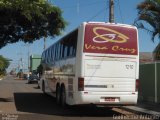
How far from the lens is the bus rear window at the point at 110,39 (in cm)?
1705

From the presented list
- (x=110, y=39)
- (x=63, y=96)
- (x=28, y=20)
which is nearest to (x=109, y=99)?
(x=110, y=39)

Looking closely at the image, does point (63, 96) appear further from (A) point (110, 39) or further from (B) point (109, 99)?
(A) point (110, 39)

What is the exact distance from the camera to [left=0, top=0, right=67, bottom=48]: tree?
69.4 ft

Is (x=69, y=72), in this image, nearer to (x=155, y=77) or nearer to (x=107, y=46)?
(x=107, y=46)

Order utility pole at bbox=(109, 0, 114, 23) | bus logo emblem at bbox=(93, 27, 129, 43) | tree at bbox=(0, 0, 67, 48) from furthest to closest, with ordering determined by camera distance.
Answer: utility pole at bbox=(109, 0, 114, 23)
tree at bbox=(0, 0, 67, 48)
bus logo emblem at bbox=(93, 27, 129, 43)

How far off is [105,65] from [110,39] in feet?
3.43

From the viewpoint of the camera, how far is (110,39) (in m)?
17.2

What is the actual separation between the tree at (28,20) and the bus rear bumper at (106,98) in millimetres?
6140

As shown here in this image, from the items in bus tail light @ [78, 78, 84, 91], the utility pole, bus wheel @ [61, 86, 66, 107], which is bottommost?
bus wheel @ [61, 86, 66, 107]

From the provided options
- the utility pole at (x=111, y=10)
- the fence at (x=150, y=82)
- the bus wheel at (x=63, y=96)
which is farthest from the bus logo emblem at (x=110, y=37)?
the utility pole at (x=111, y=10)

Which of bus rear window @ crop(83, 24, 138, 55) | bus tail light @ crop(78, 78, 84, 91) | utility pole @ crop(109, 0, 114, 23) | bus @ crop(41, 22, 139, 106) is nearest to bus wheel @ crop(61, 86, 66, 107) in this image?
bus @ crop(41, 22, 139, 106)

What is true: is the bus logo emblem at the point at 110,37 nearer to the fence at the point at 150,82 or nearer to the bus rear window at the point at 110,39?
the bus rear window at the point at 110,39

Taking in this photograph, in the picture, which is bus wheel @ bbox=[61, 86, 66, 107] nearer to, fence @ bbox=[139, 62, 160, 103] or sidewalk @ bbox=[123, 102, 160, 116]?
sidewalk @ bbox=[123, 102, 160, 116]

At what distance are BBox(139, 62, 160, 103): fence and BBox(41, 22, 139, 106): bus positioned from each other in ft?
11.8
